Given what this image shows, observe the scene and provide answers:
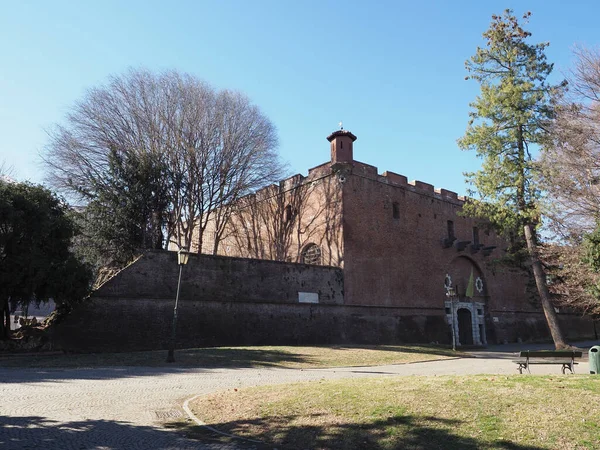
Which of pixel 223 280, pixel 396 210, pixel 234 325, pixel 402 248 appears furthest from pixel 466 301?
pixel 223 280

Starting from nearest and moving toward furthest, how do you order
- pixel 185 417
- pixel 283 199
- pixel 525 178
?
pixel 185 417
pixel 525 178
pixel 283 199

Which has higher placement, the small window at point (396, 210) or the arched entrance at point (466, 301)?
the small window at point (396, 210)

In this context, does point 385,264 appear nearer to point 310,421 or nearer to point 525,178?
point 525,178

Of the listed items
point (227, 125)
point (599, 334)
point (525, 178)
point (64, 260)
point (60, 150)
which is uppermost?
point (227, 125)

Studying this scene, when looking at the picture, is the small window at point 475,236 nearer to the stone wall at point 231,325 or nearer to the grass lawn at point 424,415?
the stone wall at point 231,325

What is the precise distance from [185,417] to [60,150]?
73.8 ft

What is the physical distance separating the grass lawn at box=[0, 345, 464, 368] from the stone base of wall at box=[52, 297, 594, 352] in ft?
5.27

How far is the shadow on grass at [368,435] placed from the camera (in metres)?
5.41

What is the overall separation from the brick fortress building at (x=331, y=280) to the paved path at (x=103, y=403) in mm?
6666

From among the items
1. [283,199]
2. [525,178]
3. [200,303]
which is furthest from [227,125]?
[525,178]

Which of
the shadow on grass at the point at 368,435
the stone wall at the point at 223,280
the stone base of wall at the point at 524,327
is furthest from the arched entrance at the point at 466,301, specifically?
the shadow on grass at the point at 368,435

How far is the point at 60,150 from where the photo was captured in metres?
25.8

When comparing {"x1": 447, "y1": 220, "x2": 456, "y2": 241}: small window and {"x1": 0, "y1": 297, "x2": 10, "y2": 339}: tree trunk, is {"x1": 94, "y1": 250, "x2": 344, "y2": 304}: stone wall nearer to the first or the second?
{"x1": 0, "y1": 297, "x2": 10, "y2": 339}: tree trunk

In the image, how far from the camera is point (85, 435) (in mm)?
6141
